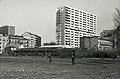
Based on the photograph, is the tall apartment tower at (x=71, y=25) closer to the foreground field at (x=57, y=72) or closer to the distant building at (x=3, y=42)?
the distant building at (x=3, y=42)

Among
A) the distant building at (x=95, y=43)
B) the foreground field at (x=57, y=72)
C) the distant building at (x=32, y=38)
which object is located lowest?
the foreground field at (x=57, y=72)

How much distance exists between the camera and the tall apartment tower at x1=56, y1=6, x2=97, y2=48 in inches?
6097

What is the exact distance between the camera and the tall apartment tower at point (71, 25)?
155m

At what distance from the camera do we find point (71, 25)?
528ft

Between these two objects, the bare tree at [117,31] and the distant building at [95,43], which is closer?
the bare tree at [117,31]

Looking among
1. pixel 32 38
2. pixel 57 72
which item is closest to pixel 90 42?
pixel 32 38

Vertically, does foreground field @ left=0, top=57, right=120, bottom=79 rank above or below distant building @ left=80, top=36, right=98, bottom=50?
below

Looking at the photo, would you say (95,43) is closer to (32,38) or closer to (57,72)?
(32,38)

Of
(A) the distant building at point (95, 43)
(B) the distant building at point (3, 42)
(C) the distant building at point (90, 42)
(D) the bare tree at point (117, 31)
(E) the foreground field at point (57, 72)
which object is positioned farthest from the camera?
(B) the distant building at point (3, 42)

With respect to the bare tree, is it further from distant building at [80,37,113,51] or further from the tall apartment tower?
the tall apartment tower

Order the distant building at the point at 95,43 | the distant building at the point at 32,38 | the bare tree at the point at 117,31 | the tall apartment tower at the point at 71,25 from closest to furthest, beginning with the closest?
the bare tree at the point at 117,31 → the distant building at the point at 95,43 → the tall apartment tower at the point at 71,25 → the distant building at the point at 32,38

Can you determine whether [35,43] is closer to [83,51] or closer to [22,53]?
[22,53]

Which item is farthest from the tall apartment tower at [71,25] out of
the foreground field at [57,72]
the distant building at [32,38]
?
the foreground field at [57,72]

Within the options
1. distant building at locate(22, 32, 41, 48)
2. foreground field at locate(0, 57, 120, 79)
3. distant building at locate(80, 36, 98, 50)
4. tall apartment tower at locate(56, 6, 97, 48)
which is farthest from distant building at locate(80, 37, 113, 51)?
foreground field at locate(0, 57, 120, 79)
